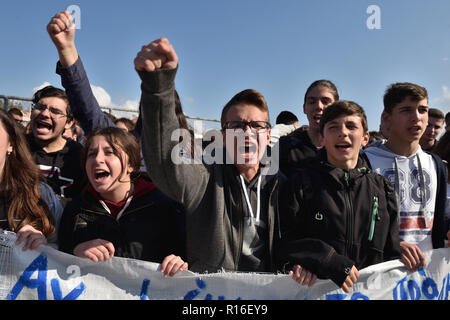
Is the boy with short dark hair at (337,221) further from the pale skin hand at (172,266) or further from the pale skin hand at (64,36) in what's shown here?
the pale skin hand at (64,36)

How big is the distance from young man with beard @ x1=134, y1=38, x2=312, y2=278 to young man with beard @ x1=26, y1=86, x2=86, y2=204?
1491 mm

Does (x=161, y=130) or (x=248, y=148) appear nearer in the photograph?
(x=161, y=130)

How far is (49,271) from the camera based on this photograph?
211cm

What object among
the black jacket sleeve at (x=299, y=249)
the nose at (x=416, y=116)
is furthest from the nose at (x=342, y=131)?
the nose at (x=416, y=116)

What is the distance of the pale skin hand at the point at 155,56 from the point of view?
1.54m

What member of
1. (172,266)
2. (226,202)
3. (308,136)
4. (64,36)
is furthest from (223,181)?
(64,36)

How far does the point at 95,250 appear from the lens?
2.04 metres

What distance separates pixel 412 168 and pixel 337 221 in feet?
3.83

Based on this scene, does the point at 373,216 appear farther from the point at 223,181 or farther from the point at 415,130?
the point at 415,130

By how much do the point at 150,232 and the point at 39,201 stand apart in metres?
0.80

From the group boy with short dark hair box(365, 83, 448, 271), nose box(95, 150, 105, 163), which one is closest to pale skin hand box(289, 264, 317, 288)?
boy with short dark hair box(365, 83, 448, 271)

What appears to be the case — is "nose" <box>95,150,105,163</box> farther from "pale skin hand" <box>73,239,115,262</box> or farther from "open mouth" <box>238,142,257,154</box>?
"open mouth" <box>238,142,257,154</box>

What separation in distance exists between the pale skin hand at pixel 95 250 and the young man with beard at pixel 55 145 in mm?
1005
